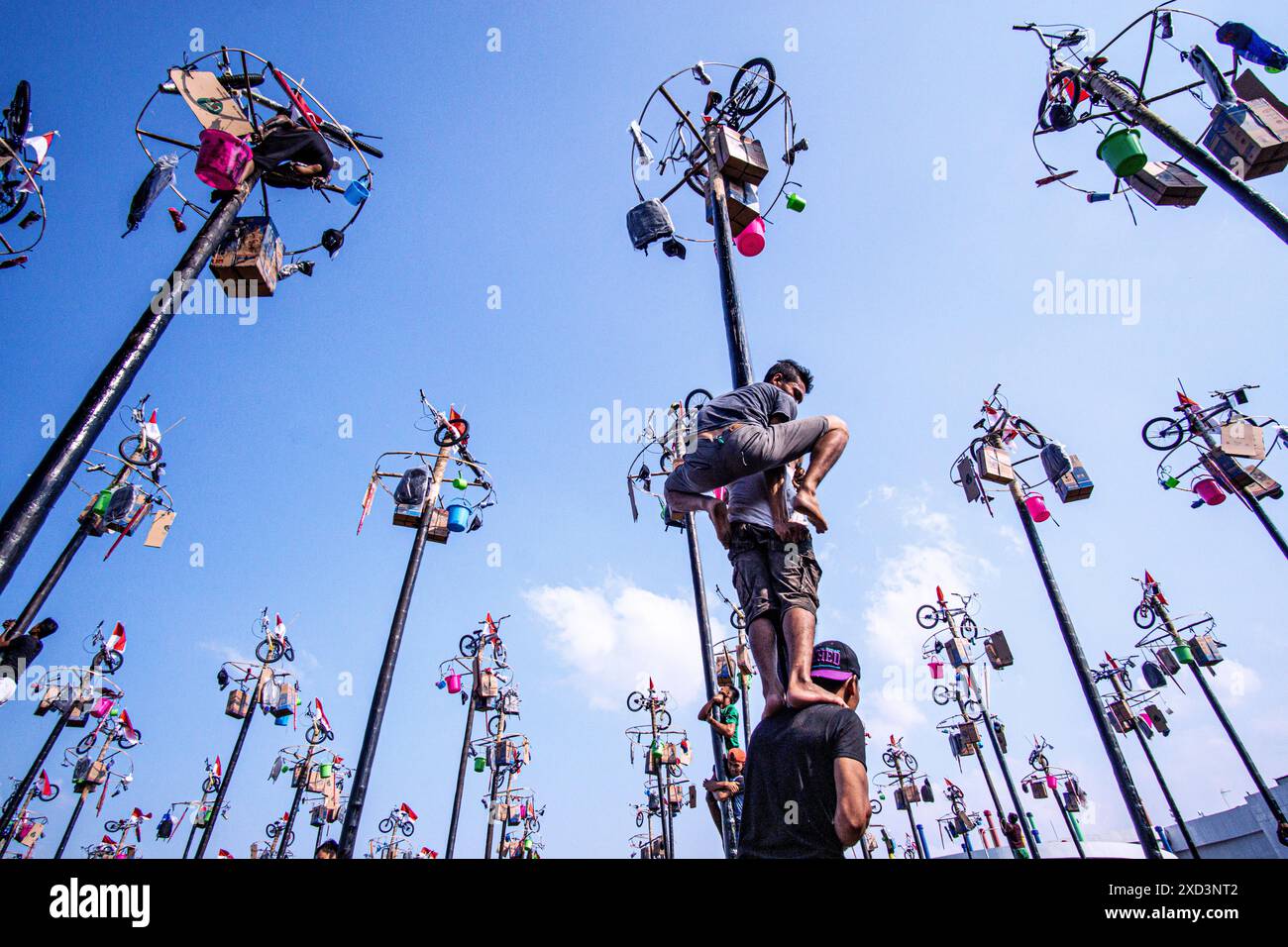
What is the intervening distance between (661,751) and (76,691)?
15.0 m

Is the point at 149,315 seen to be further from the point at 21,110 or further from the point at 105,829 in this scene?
the point at 105,829

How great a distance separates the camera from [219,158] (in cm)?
492

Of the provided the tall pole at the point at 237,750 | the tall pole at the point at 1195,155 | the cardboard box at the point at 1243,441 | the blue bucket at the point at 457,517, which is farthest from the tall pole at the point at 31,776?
the cardboard box at the point at 1243,441

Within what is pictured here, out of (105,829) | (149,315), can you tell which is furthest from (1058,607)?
(105,829)

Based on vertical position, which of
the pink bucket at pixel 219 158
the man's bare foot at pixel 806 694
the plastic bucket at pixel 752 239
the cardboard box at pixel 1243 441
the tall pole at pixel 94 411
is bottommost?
the man's bare foot at pixel 806 694

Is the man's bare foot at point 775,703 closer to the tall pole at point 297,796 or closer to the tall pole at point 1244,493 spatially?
the tall pole at point 1244,493

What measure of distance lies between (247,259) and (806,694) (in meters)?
5.57

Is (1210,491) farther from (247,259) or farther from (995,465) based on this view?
(247,259)

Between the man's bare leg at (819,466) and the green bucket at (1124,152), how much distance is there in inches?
228

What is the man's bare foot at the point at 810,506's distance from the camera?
2811 millimetres

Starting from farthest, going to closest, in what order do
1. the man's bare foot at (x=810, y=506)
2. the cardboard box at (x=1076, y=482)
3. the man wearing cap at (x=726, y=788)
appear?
1. the cardboard box at (x=1076, y=482)
2. the man wearing cap at (x=726, y=788)
3. the man's bare foot at (x=810, y=506)

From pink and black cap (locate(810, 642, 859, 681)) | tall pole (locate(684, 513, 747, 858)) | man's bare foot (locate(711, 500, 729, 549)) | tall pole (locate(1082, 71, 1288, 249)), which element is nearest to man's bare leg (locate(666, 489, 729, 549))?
man's bare foot (locate(711, 500, 729, 549))

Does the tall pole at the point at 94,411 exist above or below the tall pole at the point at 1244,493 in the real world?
below

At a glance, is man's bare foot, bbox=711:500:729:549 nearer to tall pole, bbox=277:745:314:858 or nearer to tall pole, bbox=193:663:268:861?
tall pole, bbox=193:663:268:861
